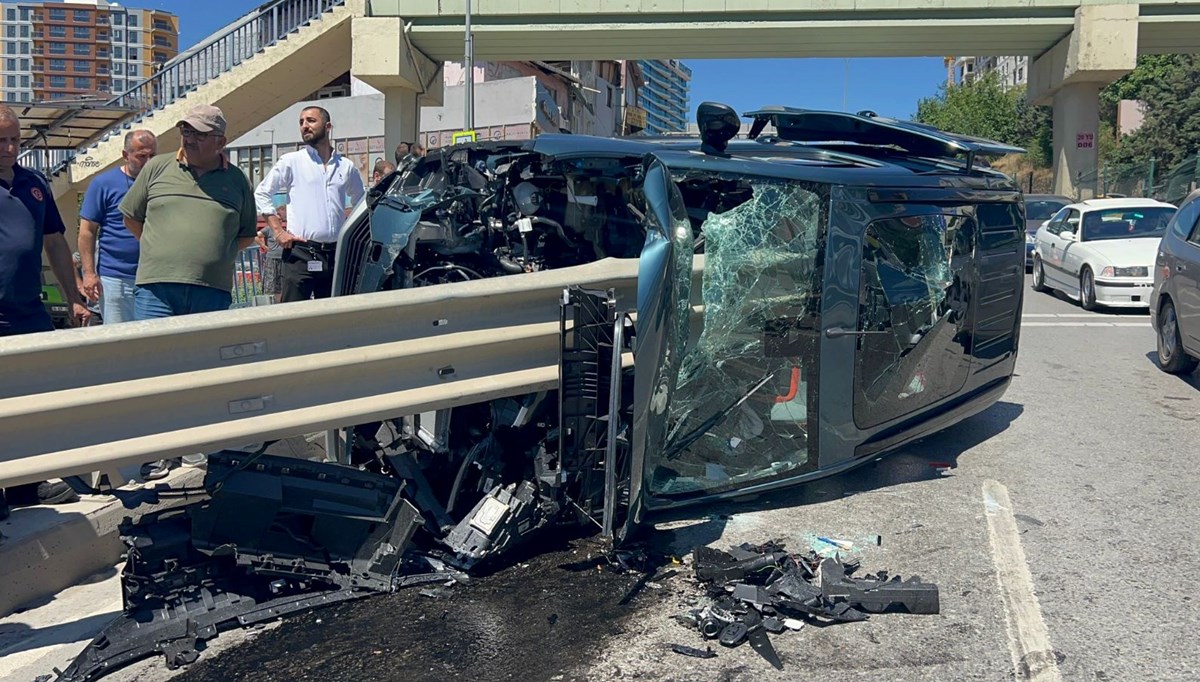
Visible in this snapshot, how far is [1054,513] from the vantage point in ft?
14.8

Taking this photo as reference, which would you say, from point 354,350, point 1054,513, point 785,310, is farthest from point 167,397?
point 1054,513

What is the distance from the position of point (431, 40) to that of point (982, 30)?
550 inches

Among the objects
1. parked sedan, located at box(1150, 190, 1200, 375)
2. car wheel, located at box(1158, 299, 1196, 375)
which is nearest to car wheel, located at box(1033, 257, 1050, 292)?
parked sedan, located at box(1150, 190, 1200, 375)

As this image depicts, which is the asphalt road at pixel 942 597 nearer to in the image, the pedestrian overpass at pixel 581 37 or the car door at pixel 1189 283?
the car door at pixel 1189 283

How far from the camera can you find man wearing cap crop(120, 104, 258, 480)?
456cm

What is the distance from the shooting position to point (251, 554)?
347cm

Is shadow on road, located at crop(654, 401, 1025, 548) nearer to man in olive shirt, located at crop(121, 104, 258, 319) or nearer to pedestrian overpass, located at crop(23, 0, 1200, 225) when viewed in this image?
man in olive shirt, located at crop(121, 104, 258, 319)

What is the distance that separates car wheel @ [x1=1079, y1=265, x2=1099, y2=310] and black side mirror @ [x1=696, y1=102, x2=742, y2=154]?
9.53m

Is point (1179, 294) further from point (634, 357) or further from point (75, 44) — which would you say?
point (75, 44)

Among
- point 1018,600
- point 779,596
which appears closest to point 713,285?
point 779,596

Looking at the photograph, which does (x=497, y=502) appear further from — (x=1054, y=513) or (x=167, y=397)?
(x=1054, y=513)

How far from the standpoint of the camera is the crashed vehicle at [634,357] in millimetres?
3531

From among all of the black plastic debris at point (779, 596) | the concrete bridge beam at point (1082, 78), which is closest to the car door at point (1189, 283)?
the black plastic debris at point (779, 596)

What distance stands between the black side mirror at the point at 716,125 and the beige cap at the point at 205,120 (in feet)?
7.49
